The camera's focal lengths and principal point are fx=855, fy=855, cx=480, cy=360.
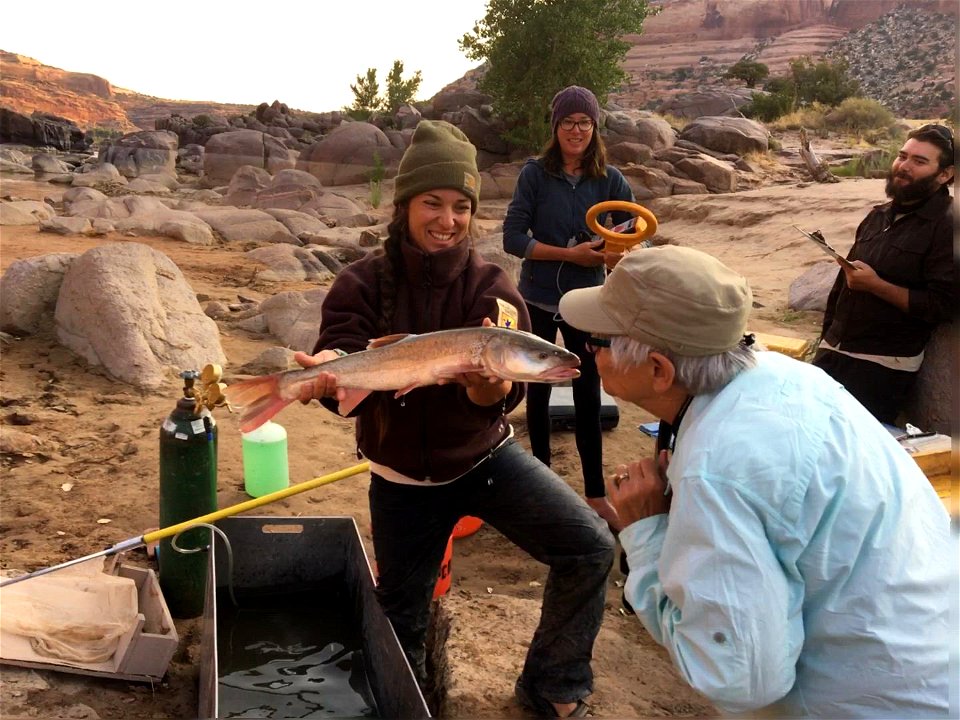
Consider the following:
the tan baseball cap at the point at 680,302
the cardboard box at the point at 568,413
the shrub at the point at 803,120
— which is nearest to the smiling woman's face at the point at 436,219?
the tan baseball cap at the point at 680,302

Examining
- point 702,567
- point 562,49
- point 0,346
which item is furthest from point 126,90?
point 702,567

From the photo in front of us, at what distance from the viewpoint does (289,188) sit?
2462 cm

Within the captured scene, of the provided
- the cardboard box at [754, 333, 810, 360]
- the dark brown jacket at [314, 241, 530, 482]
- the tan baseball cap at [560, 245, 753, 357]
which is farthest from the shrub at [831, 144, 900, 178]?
the tan baseball cap at [560, 245, 753, 357]

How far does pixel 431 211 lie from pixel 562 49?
2798 centimetres

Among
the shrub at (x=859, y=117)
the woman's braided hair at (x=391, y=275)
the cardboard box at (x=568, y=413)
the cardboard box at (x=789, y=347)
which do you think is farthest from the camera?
the shrub at (x=859, y=117)

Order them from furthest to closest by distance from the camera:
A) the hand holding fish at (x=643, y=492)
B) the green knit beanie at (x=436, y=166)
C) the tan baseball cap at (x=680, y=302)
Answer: the green knit beanie at (x=436, y=166), the hand holding fish at (x=643, y=492), the tan baseball cap at (x=680, y=302)

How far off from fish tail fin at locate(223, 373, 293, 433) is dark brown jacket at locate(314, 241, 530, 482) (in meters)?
0.27

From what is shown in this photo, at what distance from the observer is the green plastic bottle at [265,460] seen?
221 inches

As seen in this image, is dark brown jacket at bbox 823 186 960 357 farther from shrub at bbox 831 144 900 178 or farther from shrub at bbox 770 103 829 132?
shrub at bbox 770 103 829 132

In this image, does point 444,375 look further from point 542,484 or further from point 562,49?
point 562,49

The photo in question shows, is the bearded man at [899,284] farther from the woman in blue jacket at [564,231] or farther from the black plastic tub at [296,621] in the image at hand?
the black plastic tub at [296,621]

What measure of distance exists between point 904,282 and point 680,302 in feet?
11.8

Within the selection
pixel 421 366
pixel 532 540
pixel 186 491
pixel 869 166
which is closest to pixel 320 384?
pixel 421 366

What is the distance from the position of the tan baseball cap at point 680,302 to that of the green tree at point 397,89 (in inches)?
1816
